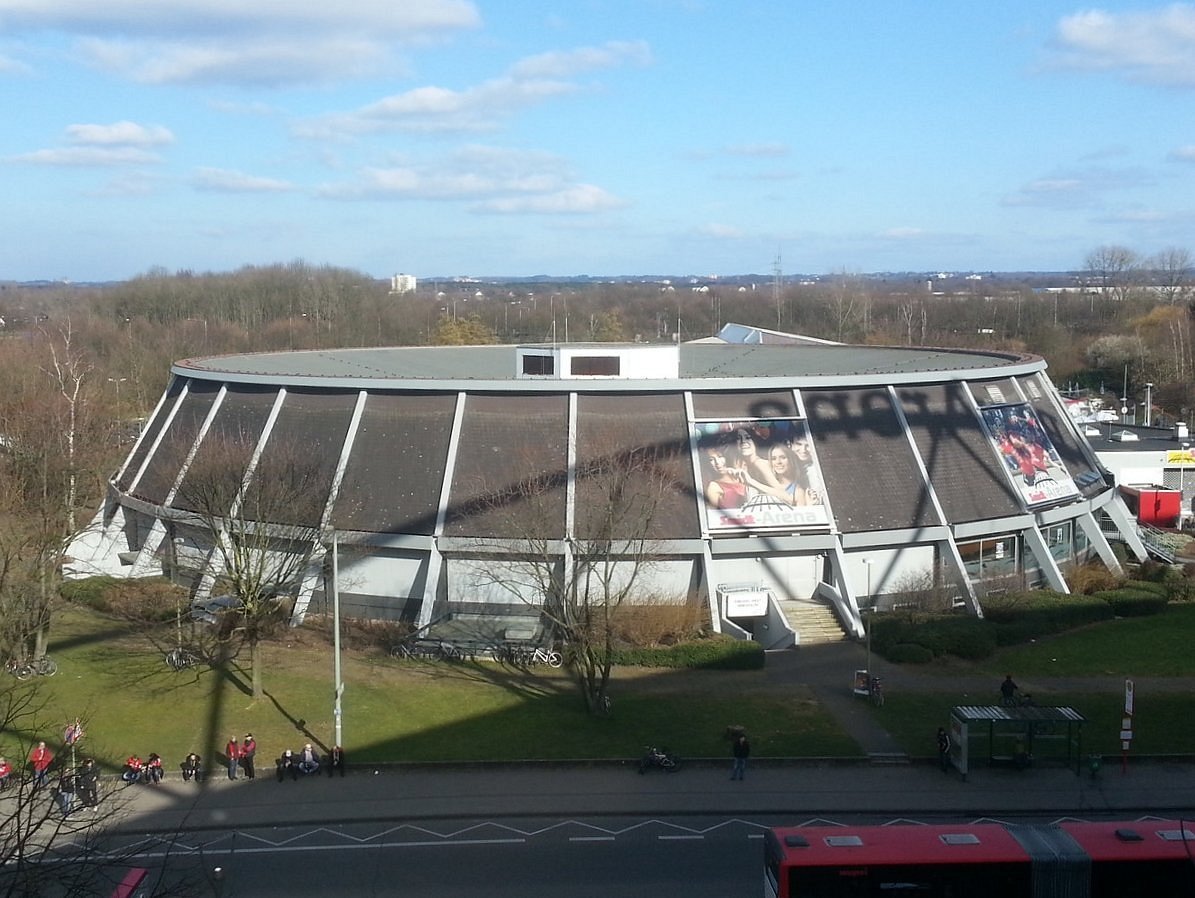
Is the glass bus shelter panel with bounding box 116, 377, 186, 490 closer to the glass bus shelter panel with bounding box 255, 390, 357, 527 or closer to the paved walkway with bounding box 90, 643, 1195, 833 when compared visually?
the glass bus shelter panel with bounding box 255, 390, 357, 527

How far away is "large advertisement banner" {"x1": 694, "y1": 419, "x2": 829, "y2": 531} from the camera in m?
34.6

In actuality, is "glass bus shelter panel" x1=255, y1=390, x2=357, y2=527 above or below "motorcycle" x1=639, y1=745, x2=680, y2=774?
above

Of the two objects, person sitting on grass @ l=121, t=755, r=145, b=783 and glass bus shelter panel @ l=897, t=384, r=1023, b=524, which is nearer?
person sitting on grass @ l=121, t=755, r=145, b=783

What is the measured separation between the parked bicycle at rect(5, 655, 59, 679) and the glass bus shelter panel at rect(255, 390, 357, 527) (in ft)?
24.3

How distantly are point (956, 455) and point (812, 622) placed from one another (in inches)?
331

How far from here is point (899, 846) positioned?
622 inches

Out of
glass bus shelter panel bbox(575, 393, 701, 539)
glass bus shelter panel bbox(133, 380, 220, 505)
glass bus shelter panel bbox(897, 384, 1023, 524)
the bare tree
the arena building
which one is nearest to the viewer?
the bare tree

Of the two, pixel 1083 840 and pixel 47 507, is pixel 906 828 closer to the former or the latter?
pixel 1083 840

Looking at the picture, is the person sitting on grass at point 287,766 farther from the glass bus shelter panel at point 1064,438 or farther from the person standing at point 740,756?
the glass bus shelter panel at point 1064,438

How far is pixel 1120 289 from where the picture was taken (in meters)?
165

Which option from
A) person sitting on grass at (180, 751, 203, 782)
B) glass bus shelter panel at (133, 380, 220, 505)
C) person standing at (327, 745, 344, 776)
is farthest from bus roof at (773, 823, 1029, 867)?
glass bus shelter panel at (133, 380, 220, 505)

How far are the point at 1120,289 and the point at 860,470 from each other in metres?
147

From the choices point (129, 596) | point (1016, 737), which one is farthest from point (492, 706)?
point (129, 596)

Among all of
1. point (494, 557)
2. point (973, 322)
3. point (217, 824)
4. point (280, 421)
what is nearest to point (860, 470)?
point (494, 557)
